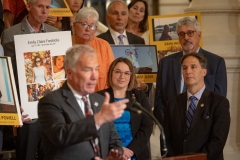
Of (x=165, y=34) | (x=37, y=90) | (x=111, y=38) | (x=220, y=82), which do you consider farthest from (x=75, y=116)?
(x=165, y=34)

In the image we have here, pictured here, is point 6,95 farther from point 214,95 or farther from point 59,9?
point 214,95

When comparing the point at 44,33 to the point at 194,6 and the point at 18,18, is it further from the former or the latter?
the point at 194,6

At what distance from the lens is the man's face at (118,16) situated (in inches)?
325

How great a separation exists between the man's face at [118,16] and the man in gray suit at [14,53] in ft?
4.68

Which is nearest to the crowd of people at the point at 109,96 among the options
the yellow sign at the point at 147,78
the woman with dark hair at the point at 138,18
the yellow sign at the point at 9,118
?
the yellow sign at the point at 147,78

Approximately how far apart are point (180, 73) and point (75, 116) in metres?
2.74

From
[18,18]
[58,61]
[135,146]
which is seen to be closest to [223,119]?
[135,146]

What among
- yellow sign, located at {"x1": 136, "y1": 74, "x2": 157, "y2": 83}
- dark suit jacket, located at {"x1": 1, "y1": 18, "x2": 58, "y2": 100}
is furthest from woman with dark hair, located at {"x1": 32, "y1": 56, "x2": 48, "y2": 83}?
yellow sign, located at {"x1": 136, "y1": 74, "x2": 157, "y2": 83}

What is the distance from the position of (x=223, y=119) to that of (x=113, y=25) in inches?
87.5

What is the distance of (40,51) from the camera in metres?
6.69

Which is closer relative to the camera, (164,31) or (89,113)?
(89,113)

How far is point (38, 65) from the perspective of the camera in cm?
664

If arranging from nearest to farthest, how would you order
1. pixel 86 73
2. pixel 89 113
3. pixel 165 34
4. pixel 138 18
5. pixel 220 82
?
pixel 86 73 → pixel 89 113 → pixel 220 82 → pixel 165 34 → pixel 138 18

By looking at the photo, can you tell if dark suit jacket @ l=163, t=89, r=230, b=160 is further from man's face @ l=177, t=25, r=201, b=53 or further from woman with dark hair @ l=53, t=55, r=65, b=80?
woman with dark hair @ l=53, t=55, r=65, b=80
